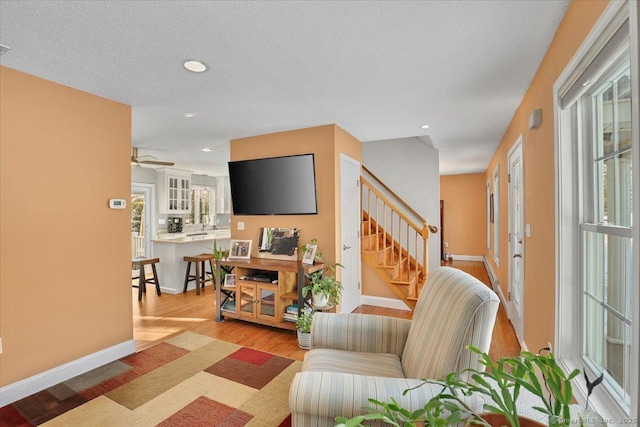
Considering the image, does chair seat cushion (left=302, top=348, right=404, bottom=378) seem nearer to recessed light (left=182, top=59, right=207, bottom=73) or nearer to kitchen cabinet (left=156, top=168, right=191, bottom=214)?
recessed light (left=182, top=59, right=207, bottom=73)

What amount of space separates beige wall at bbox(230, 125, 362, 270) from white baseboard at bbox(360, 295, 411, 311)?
3.71 feet

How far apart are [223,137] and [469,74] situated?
2.93 metres

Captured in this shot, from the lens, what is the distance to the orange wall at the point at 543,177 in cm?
152

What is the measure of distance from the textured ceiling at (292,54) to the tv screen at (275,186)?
0.54 meters

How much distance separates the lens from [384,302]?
4.18 m

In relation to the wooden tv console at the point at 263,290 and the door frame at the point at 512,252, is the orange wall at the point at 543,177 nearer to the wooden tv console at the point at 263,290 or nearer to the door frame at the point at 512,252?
the door frame at the point at 512,252

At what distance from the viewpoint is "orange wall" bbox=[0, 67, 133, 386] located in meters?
2.09

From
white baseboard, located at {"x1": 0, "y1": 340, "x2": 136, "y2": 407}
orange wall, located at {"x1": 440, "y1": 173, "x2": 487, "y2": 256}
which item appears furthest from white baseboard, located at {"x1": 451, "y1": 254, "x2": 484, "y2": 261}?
white baseboard, located at {"x1": 0, "y1": 340, "x2": 136, "y2": 407}

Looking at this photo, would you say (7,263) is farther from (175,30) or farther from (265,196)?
(265,196)

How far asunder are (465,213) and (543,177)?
6454 millimetres

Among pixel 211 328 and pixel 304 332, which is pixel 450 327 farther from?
pixel 211 328

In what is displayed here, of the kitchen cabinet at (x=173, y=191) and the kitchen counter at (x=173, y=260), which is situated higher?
the kitchen cabinet at (x=173, y=191)

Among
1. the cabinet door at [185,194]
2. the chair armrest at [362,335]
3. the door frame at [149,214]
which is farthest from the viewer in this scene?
the cabinet door at [185,194]

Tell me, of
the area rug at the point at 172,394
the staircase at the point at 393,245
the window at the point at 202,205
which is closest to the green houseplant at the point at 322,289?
the area rug at the point at 172,394
